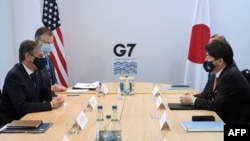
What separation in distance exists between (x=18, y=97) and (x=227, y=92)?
1801 mm

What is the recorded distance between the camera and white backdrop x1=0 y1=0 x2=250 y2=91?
4.93 meters

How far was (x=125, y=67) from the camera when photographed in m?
5.17

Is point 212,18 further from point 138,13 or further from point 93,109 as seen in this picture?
point 93,109

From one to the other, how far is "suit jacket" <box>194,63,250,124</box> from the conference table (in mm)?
105

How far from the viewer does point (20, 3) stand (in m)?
4.83

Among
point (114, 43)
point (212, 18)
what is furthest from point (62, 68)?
point (212, 18)

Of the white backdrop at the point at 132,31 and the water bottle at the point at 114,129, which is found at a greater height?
the white backdrop at the point at 132,31

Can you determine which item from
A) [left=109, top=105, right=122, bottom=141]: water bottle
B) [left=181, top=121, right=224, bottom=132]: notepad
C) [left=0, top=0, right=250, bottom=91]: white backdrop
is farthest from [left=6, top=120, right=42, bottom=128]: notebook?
[left=0, top=0, right=250, bottom=91]: white backdrop

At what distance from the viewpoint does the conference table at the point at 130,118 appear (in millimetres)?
2080

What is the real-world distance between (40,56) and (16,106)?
0.52 metres

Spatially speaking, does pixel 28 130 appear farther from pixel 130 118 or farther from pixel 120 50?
pixel 120 50

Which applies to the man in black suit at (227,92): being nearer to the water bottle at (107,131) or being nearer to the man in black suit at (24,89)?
the water bottle at (107,131)

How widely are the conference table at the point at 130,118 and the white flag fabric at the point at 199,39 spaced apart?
4.20 ft

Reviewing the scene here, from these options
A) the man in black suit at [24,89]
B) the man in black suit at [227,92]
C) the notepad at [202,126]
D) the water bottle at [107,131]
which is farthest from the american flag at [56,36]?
the water bottle at [107,131]
